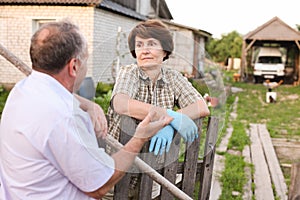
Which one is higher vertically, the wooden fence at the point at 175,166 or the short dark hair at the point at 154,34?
the short dark hair at the point at 154,34

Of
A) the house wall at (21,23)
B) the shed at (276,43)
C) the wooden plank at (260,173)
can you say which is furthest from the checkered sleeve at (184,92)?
the shed at (276,43)

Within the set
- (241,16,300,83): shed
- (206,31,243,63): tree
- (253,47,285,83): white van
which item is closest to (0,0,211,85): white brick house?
(206,31,243,63): tree

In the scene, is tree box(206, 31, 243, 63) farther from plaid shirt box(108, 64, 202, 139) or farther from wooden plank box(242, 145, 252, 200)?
plaid shirt box(108, 64, 202, 139)

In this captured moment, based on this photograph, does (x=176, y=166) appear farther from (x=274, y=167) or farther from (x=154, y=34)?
(x=274, y=167)

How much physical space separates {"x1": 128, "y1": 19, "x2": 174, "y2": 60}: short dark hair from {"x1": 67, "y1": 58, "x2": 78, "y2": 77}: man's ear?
17cm

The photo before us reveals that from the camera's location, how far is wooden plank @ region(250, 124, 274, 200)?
372 centimetres

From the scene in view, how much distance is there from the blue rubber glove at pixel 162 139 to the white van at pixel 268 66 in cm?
1716

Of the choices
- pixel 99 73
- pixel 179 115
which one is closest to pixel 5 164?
pixel 99 73

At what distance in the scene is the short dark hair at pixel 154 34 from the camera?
4.13 ft

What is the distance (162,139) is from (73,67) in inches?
13.9

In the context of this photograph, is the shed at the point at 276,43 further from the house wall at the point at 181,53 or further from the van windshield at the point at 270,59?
the house wall at the point at 181,53

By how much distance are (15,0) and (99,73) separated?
857cm

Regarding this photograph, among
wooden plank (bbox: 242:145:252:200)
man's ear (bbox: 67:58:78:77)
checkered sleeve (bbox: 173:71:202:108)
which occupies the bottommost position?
wooden plank (bbox: 242:145:252:200)

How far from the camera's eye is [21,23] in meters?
9.40
